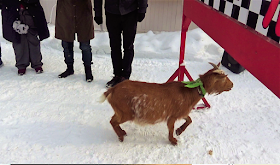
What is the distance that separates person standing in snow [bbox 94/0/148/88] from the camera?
302 cm

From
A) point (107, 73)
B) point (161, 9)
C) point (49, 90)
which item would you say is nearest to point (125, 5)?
point (107, 73)

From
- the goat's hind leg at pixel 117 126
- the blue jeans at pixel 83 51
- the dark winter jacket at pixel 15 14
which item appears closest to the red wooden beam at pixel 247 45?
the goat's hind leg at pixel 117 126

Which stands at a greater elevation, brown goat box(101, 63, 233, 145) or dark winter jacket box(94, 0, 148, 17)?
dark winter jacket box(94, 0, 148, 17)

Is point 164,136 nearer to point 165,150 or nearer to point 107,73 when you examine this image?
point 165,150

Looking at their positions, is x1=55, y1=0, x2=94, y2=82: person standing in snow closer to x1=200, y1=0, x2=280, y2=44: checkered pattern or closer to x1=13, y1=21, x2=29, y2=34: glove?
x1=13, y1=21, x2=29, y2=34: glove

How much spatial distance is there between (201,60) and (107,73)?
6.20 feet

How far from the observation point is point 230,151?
238cm

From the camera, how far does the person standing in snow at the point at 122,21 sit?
3.02 metres

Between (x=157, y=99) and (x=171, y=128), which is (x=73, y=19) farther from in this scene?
(x=171, y=128)

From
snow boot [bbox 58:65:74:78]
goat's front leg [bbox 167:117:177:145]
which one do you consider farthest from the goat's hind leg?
snow boot [bbox 58:65:74:78]

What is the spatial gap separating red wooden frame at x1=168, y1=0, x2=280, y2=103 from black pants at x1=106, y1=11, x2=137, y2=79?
3.16 ft

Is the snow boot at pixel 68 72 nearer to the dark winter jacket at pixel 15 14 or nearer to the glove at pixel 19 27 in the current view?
the dark winter jacket at pixel 15 14

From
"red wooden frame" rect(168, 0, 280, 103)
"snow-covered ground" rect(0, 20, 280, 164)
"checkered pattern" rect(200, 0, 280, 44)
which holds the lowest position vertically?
"snow-covered ground" rect(0, 20, 280, 164)

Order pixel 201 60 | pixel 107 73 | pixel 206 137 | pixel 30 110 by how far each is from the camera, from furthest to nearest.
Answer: pixel 201 60 < pixel 107 73 < pixel 30 110 < pixel 206 137
